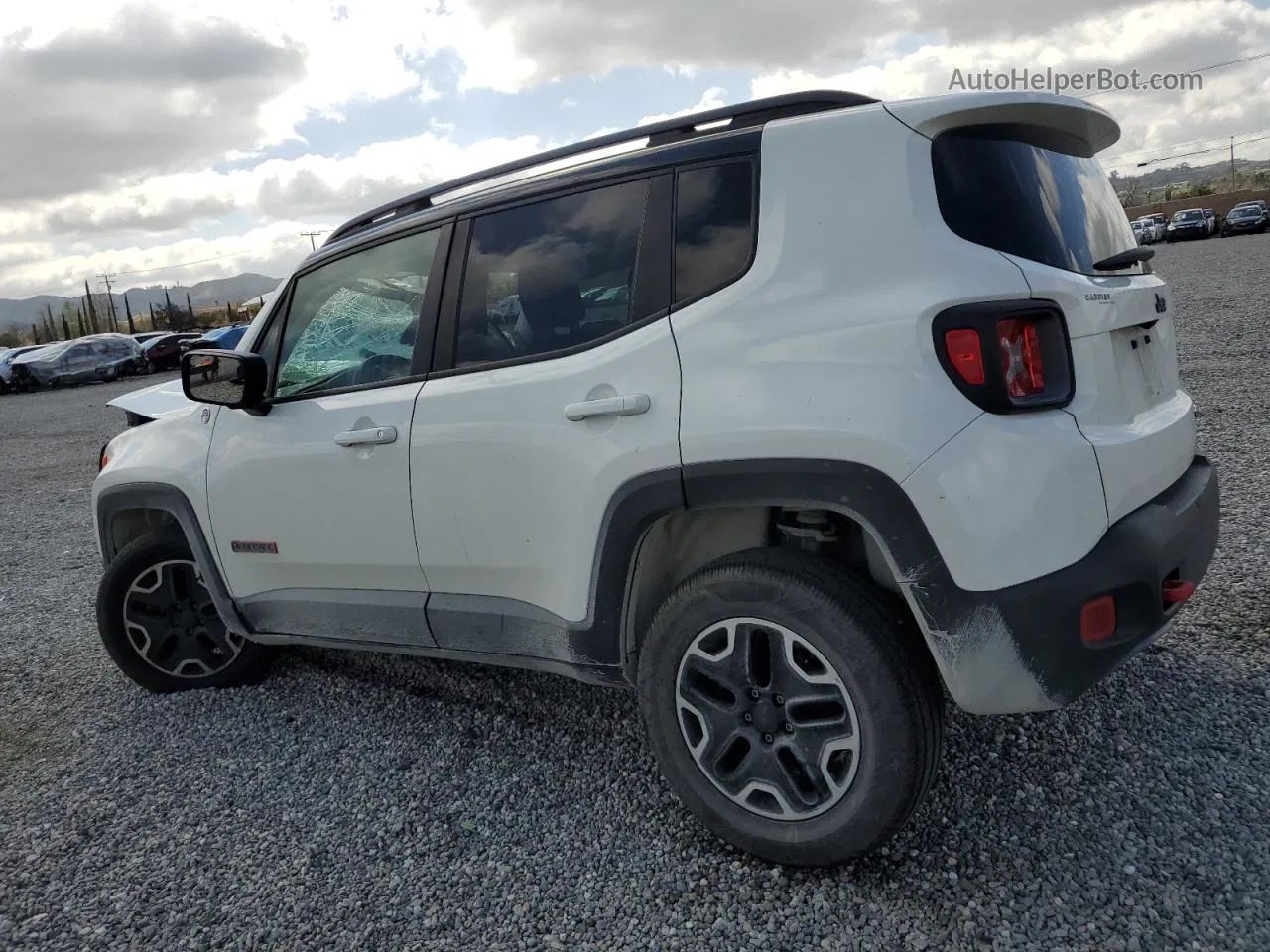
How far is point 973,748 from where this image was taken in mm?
3002

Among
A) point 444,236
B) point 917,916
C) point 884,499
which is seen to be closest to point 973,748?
point 917,916

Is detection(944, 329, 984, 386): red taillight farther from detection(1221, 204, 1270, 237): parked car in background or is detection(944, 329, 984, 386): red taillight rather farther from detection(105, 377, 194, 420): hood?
detection(1221, 204, 1270, 237): parked car in background

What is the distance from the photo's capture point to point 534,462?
2742 millimetres

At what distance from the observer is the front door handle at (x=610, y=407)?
2529 mm

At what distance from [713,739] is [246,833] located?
5.11 ft

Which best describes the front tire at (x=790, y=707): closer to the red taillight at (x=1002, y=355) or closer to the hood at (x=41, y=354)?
the red taillight at (x=1002, y=355)

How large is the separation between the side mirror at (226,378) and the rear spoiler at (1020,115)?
2.37 metres

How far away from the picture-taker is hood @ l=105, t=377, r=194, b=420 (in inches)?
165

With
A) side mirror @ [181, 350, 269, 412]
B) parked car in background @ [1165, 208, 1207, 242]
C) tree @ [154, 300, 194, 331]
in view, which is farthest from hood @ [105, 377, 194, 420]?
tree @ [154, 300, 194, 331]

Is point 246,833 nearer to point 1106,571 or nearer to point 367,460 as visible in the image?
point 367,460

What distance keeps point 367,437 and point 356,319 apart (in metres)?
0.57

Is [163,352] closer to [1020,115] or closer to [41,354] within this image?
[41,354]

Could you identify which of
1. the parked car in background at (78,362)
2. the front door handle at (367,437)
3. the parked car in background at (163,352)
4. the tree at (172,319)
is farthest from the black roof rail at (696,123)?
the tree at (172,319)

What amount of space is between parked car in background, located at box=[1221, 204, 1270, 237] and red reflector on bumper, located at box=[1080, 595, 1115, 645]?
43796mm
